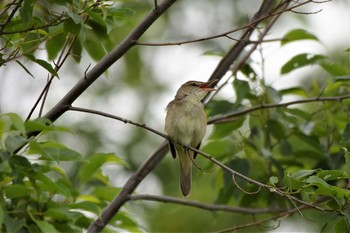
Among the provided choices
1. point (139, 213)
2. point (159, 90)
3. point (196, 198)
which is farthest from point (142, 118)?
point (196, 198)

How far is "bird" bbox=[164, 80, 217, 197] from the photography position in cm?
530

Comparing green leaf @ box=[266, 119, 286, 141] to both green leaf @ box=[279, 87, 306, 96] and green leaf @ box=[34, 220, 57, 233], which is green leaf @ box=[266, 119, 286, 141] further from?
green leaf @ box=[34, 220, 57, 233]

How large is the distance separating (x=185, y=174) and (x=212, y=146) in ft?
2.00

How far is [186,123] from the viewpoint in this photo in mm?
5309

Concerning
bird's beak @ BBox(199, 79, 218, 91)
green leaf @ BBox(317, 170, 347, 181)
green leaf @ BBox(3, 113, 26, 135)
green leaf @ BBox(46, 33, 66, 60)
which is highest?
bird's beak @ BBox(199, 79, 218, 91)

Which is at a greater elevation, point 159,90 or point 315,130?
point 159,90

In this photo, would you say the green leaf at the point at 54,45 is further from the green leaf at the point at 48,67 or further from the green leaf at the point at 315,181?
the green leaf at the point at 315,181

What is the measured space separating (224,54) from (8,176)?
2330 mm

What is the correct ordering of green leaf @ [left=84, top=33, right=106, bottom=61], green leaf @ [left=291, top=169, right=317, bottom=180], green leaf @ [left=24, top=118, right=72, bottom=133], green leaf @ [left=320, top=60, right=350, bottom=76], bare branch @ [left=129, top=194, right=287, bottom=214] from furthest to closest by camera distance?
green leaf @ [left=320, top=60, right=350, bottom=76], bare branch @ [left=129, top=194, right=287, bottom=214], green leaf @ [left=84, top=33, right=106, bottom=61], green leaf @ [left=291, top=169, right=317, bottom=180], green leaf @ [left=24, top=118, right=72, bottom=133]

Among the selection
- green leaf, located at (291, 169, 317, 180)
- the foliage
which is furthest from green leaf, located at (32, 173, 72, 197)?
green leaf, located at (291, 169, 317, 180)

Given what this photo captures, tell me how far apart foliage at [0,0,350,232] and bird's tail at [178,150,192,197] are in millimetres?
68

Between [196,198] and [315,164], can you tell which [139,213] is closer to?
[196,198]

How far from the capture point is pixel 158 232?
780 centimetres

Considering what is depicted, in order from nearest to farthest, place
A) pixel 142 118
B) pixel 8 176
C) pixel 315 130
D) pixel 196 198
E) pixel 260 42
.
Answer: pixel 8 176
pixel 260 42
pixel 315 130
pixel 196 198
pixel 142 118
